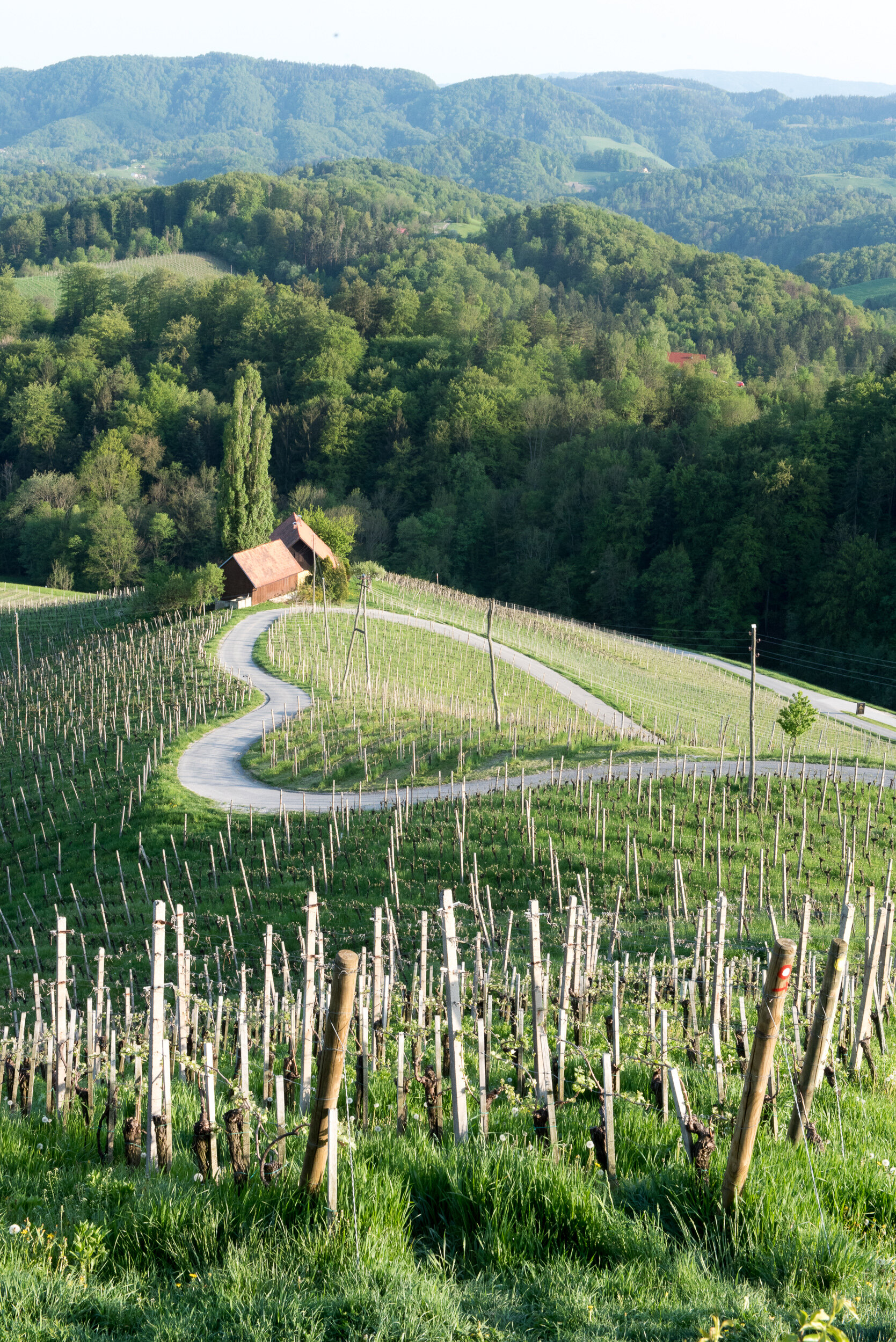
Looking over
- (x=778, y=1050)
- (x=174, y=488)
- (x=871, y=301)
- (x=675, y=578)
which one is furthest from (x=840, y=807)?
(x=871, y=301)

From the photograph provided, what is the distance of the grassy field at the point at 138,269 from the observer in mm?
121250

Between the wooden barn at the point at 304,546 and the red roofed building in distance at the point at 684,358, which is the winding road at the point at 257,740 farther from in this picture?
the red roofed building in distance at the point at 684,358

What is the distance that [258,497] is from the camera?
55.0 meters

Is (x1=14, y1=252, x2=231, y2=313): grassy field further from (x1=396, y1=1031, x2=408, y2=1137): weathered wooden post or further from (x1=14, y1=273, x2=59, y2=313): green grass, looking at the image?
(x1=396, y1=1031, x2=408, y2=1137): weathered wooden post

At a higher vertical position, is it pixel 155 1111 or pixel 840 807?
pixel 155 1111

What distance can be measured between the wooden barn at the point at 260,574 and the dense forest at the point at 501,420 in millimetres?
6795

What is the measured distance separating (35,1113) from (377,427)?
8584cm

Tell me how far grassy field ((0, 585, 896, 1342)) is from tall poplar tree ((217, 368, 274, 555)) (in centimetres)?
3593

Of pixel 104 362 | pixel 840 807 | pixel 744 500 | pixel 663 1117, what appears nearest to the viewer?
pixel 663 1117

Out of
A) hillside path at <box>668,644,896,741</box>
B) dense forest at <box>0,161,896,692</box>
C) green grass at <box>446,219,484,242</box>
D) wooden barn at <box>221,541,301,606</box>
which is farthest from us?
green grass at <box>446,219,484,242</box>

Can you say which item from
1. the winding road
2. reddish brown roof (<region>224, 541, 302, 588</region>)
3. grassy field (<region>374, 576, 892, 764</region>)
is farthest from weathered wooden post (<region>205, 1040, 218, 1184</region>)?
reddish brown roof (<region>224, 541, 302, 588</region>)

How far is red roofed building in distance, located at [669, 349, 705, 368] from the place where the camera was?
94.1 meters

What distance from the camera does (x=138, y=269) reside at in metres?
124

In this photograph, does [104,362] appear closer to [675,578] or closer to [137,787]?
[675,578]
